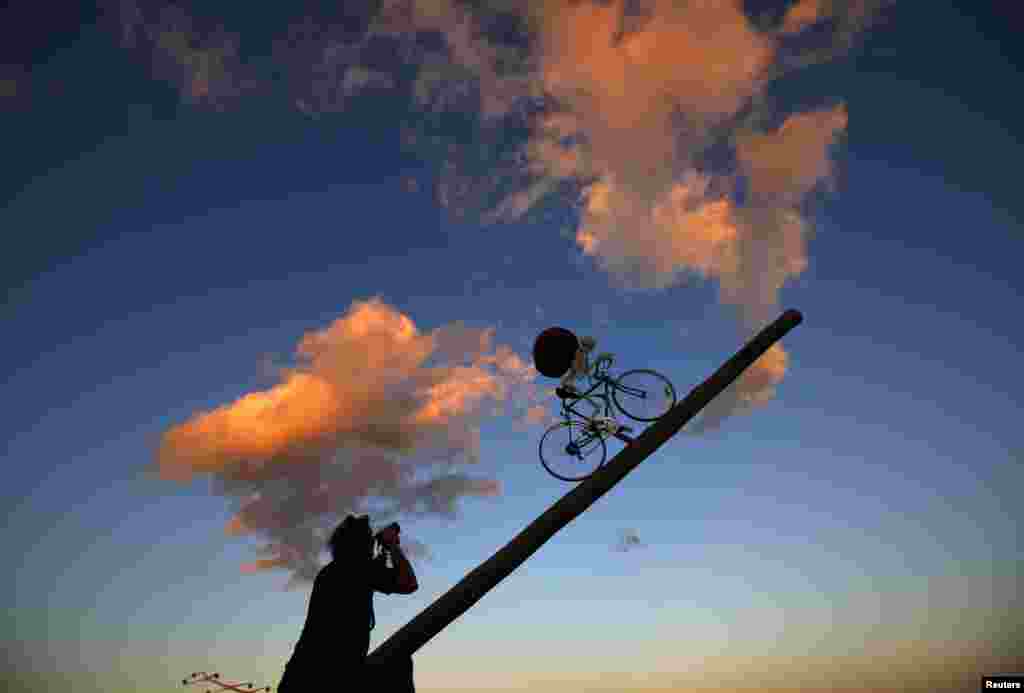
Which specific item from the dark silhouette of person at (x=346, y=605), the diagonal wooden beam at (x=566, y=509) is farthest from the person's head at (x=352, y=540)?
the diagonal wooden beam at (x=566, y=509)

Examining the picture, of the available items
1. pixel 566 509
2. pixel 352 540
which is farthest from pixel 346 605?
pixel 566 509

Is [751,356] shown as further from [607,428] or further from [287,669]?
[607,428]

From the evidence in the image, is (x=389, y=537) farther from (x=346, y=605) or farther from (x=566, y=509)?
(x=566, y=509)

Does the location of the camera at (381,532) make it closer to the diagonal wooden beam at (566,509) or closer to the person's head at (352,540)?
the person's head at (352,540)

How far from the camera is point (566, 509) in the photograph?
3121mm

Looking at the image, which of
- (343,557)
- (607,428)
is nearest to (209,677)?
(607,428)

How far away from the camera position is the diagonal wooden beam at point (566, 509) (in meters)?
2.63

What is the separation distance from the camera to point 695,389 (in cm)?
395

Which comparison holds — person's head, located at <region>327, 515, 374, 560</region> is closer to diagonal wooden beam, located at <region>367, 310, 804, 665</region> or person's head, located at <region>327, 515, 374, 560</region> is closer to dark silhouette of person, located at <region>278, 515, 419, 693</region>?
dark silhouette of person, located at <region>278, 515, 419, 693</region>

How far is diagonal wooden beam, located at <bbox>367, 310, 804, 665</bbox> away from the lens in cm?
263

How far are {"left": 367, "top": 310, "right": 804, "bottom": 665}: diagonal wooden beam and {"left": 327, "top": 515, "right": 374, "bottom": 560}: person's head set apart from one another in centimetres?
161

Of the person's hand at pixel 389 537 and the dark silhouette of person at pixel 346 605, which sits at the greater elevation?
the person's hand at pixel 389 537

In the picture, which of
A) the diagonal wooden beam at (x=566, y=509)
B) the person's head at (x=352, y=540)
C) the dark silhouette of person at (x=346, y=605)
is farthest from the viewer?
the person's head at (x=352, y=540)

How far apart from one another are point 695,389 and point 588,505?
1316 mm
